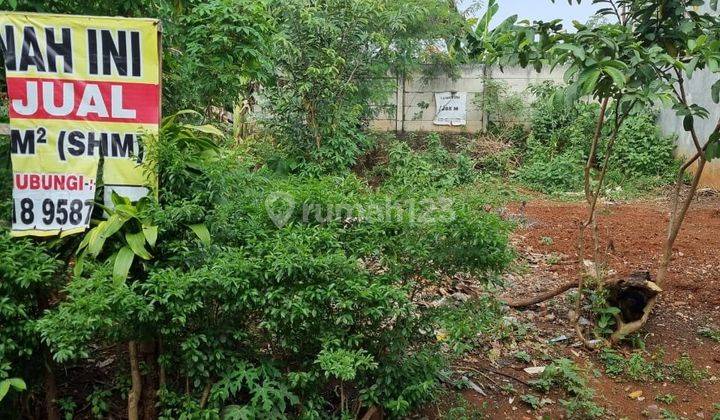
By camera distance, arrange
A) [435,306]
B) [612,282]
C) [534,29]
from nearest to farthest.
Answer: [435,306], [534,29], [612,282]

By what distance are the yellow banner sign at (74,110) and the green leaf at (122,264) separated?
1.10 feet

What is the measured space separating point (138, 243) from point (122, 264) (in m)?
0.11

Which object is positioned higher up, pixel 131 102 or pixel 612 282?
pixel 131 102

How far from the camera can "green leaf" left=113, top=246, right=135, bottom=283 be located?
260 centimetres

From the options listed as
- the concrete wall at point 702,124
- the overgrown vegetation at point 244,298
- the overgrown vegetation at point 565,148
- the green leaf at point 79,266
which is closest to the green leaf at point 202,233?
the overgrown vegetation at point 244,298

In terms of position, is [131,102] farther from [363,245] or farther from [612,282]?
[612,282]

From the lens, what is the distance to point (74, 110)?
2.90m

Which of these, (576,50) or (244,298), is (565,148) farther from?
(244,298)

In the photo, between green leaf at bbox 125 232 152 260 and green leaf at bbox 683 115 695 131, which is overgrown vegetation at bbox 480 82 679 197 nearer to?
green leaf at bbox 683 115 695 131

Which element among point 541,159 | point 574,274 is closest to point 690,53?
point 574,274

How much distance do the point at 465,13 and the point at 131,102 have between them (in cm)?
943

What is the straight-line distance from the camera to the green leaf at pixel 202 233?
2.70 meters

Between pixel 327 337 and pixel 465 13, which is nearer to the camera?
pixel 327 337

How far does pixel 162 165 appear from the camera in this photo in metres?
2.80
